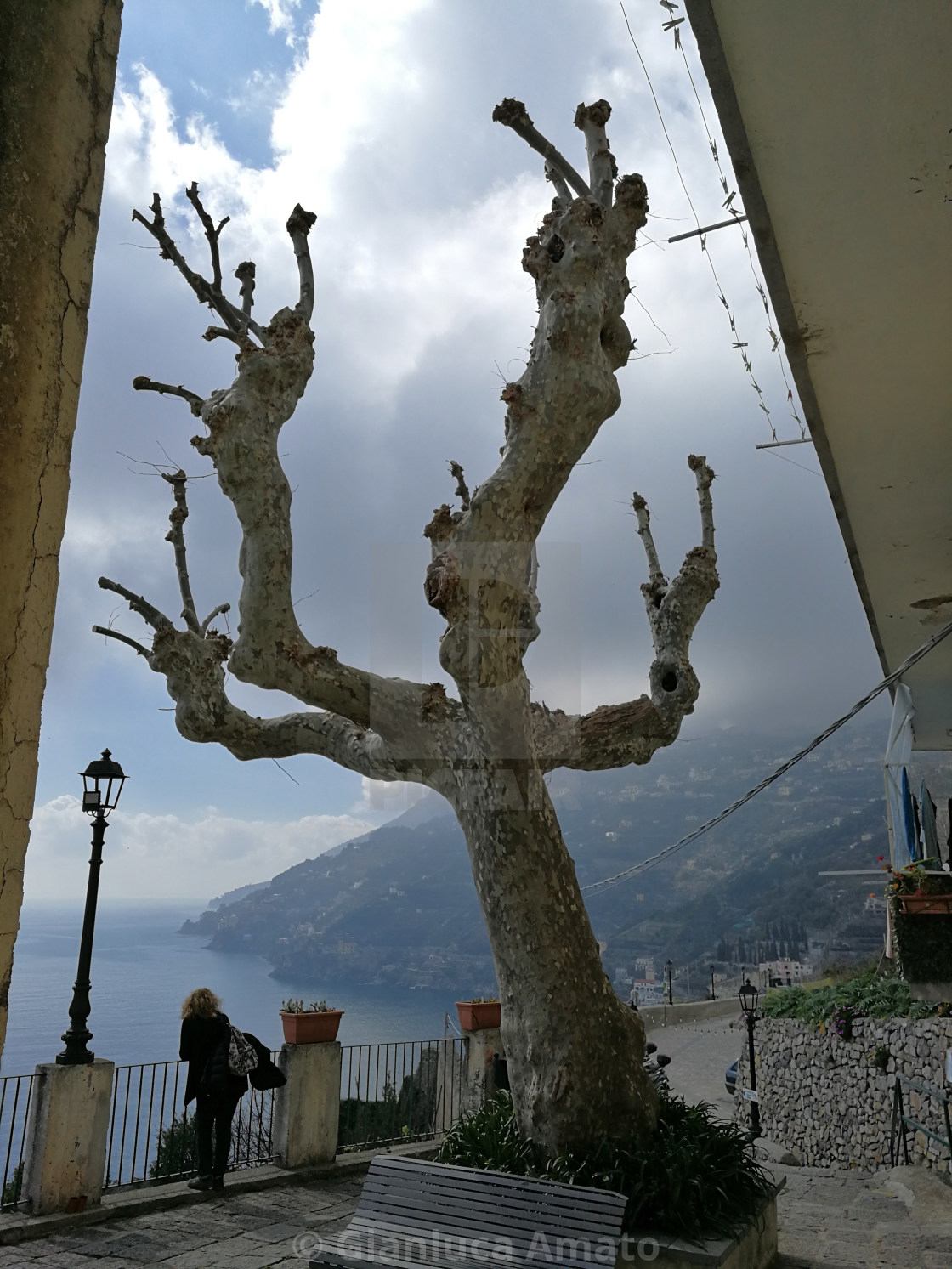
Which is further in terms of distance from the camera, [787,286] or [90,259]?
[787,286]

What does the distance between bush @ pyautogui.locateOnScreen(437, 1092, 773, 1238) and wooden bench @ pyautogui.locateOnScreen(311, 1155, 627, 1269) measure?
376 millimetres

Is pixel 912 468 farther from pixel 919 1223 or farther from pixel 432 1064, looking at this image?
pixel 432 1064

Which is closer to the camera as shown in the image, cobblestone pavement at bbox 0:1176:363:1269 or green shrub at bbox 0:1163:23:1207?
cobblestone pavement at bbox 0:1176:363:1269

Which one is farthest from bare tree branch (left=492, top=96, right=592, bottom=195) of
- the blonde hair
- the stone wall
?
the stone wall

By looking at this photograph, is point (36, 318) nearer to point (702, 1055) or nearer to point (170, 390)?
point (170, 390)

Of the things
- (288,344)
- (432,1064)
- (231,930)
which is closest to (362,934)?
(231,930)

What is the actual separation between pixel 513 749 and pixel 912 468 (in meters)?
4.21

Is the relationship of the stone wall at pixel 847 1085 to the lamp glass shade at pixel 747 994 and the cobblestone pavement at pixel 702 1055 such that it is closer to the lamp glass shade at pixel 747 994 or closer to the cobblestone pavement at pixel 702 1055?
the lamp glass shade at pixel 747 994

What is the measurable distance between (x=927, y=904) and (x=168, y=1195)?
24.6ft

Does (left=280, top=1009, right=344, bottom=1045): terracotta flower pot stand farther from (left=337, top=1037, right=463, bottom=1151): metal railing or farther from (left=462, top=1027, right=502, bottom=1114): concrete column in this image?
(left=462, top=1027, right=502, bottom=1114): concrete column

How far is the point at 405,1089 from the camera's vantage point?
1035 cm

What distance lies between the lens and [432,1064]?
33.8ft

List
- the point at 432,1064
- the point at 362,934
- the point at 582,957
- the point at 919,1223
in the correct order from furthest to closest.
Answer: the point at 362,934
the point at 432,1064
the point at 919,1223
the point at 582,957

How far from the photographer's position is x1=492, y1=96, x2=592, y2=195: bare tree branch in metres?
6.00
